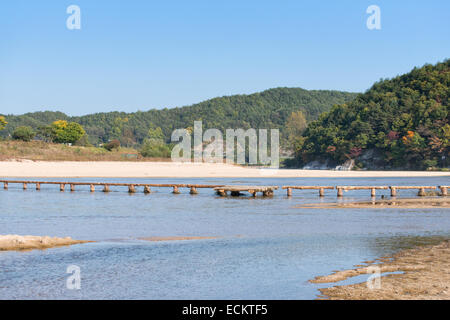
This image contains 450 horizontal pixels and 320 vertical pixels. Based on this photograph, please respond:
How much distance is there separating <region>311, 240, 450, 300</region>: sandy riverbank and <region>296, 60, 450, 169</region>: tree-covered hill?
123m

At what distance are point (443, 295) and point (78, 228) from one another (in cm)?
1834

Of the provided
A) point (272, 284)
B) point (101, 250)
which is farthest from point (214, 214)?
point (272, 284)

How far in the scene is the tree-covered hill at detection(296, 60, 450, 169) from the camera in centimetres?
13688

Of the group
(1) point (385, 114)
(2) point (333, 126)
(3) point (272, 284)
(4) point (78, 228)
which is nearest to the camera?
(3) point (272, 284)

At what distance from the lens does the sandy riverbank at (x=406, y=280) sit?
12.7 meters

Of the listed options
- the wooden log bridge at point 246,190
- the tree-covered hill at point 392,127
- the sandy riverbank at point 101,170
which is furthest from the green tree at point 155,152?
the wooden log bridge at point 246,190

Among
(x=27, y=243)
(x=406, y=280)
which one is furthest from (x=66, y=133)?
(x=406, y=280)

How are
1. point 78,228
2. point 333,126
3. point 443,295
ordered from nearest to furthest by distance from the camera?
point 443,295 < point 78,228 < point 333,126

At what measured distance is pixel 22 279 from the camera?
1485 centimetres

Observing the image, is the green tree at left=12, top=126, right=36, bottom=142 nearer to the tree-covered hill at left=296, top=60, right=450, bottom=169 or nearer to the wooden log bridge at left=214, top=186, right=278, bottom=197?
the wooden log bridge at left=214, top=186, right=278, bottom=197

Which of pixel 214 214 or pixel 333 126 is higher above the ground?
pixel 333 126

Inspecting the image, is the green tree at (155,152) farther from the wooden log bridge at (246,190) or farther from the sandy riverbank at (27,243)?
the sandy riverbank at (27,243)
